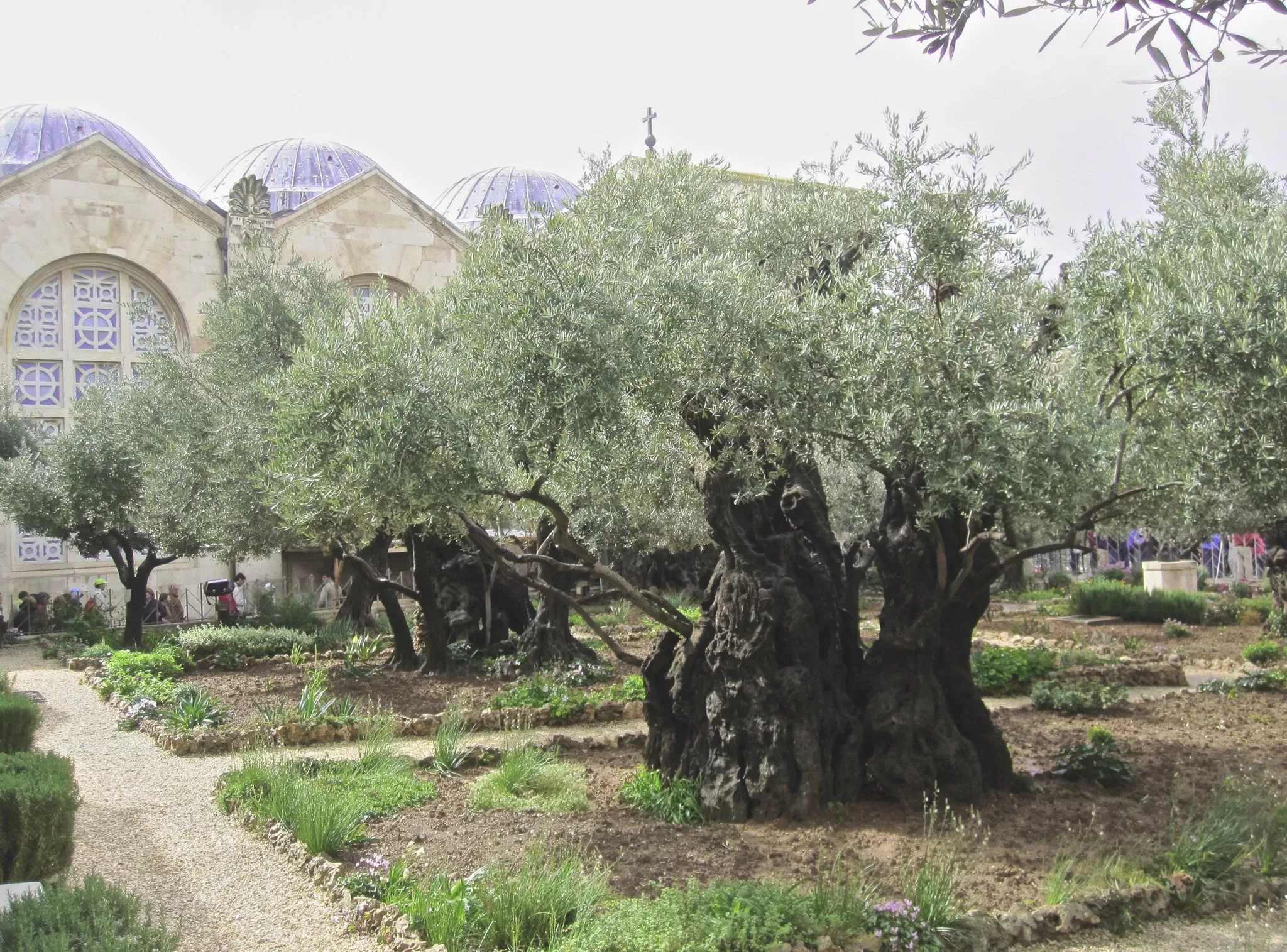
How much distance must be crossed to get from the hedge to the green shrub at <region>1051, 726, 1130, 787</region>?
41.8 feet

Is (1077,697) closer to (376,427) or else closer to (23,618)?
(376,427)

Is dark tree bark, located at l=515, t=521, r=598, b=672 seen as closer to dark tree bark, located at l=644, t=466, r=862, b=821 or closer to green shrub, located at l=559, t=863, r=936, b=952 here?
dark tree bark, located at l=644, t=466, r=862, b=821

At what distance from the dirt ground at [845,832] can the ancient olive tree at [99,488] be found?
41.0 ft

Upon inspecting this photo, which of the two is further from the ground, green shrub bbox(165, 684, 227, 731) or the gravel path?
green shrub bbox(165, 684, 227, 731)

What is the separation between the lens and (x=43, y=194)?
29.3m

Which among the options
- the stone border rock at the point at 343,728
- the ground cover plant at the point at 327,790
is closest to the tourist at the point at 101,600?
the stone border rock at the point at 343,728

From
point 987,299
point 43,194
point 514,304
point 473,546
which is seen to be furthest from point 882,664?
point 43,194

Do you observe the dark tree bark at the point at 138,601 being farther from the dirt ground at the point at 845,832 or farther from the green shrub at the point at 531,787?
the green shrub at the point at 531,787

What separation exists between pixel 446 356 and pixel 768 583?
2.93m

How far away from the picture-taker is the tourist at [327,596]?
29.5m

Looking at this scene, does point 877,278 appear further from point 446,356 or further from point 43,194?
point 43,194

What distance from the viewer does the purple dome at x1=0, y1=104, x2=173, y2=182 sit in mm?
36688

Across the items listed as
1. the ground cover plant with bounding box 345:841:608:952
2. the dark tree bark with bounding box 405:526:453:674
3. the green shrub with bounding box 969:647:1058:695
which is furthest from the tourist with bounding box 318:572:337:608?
the ground cover plant with bounding box 345:841:608:952

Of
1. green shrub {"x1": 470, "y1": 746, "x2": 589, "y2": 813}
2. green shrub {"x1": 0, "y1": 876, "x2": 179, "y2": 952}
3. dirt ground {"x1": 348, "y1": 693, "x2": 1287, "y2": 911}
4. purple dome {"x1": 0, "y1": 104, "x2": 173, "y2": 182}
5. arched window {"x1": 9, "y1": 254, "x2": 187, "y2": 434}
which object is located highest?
purple dome {"x1": 0, "y1": 104, "x2": 173, "y2": 182}
